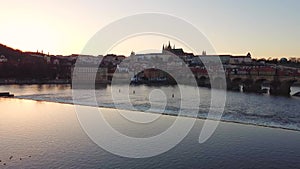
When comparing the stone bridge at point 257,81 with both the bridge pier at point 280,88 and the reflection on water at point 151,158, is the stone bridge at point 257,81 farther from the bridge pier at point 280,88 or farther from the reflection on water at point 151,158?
the reflection on water at point 151,158

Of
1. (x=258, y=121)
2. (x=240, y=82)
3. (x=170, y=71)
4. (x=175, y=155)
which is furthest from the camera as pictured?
(x=170, y=71)

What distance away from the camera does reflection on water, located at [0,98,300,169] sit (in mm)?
7398

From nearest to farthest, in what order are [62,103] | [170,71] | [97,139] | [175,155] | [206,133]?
1. [175,155]
2. [97,139]
3. [206,133]
4. [62,103]
5. [170,71]

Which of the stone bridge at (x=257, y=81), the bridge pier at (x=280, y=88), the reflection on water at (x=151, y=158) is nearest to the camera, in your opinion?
the reflection on water at (x=151, y=158)

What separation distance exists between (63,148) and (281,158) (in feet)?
19.2

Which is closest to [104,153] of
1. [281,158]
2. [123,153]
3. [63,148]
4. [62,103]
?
[123,153]

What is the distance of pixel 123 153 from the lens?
8.30 meters

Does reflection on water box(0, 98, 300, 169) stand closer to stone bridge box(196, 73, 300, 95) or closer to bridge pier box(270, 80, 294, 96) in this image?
bridge pier box(270, 80, 294, 96)

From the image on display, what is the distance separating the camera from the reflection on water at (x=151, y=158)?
291 inches

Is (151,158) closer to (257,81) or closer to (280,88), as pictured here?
(280,88)

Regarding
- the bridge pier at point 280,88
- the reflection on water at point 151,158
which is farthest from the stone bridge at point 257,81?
the reflection on water at point 151,158

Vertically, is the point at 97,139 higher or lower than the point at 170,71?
lower

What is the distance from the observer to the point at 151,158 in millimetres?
7895

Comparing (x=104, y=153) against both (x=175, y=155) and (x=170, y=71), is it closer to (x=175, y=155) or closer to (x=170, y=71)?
(x=175, y=155)
